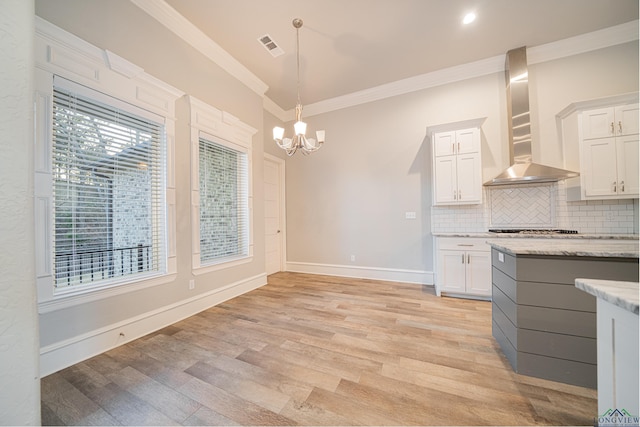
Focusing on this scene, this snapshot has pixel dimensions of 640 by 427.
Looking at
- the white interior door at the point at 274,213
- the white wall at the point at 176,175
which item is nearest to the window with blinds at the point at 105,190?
the white wall at the point at 176,175

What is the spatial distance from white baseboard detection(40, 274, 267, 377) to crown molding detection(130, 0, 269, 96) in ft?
10.5

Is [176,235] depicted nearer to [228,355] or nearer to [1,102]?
Result: [228,355]

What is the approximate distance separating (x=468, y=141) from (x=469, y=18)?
4.92 ft

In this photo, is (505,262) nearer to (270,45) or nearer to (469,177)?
(469,177)

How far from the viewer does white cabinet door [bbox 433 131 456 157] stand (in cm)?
340

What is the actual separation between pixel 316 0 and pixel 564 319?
3.66 m

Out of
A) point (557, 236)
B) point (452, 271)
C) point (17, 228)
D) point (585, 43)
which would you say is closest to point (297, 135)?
point (17, 228)

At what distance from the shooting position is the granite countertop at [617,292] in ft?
2.13

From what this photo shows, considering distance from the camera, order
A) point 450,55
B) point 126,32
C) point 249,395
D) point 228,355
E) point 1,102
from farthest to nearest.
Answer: point 450,55, point 126,32, point 228,355, point 249,395, point 1,102

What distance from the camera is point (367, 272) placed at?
4.28m

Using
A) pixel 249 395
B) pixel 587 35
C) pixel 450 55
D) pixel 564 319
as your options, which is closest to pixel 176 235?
pixel 249 395

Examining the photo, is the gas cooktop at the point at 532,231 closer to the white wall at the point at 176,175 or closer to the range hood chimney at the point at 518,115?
the range hood chimney at the point at 518,115

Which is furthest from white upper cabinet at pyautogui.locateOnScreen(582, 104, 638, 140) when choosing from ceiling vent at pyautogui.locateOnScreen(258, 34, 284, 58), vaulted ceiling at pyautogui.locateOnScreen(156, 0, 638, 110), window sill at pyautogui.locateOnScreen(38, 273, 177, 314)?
window sill at pyautogui.locateOnScreen(38, 273, 177, 314)

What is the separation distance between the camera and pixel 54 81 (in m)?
1.78
